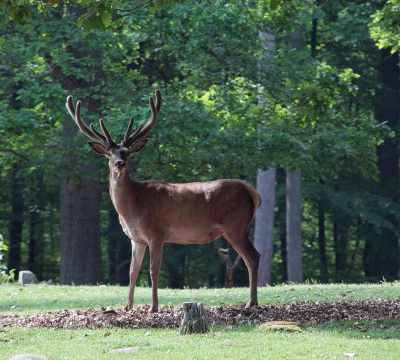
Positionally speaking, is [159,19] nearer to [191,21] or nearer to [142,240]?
[191,21]

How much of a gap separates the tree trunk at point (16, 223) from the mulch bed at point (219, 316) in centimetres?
1693

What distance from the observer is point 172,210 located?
8.57 metres

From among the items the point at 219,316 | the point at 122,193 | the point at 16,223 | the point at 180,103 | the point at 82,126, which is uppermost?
the point at 180,103

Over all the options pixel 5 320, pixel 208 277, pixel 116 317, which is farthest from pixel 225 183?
pixel 208 277

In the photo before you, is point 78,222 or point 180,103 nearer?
point 180,103

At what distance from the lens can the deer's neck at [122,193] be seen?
27.6 ft

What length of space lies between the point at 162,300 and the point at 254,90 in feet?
23.6

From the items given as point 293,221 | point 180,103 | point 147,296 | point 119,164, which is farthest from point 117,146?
point 293,221

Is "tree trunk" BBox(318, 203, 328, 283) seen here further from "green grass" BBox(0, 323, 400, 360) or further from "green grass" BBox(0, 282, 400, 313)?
"green grass" BBox(0, 323, 400, 360)

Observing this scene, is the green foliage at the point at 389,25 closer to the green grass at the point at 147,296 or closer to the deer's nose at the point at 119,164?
the green grass at the point at 147,296

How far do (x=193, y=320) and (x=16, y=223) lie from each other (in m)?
22.2

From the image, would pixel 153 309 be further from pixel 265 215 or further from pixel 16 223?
pixel 16 223

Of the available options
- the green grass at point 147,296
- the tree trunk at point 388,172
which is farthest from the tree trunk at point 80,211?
the tree trunk at point 388,172

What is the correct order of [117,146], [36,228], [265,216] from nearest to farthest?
[117,146]
[265,216]
[36,228]
